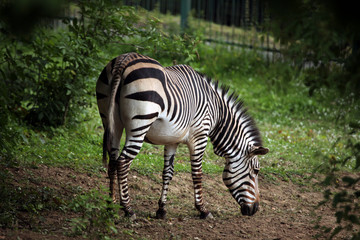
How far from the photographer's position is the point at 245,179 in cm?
553

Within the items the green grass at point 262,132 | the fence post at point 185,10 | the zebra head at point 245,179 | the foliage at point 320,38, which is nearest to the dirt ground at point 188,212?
the zebra head at point 245,179

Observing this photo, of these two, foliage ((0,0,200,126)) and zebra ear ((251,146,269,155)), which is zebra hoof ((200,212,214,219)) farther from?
foliage ((0,0,200,126))

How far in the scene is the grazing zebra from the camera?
452 centimetres

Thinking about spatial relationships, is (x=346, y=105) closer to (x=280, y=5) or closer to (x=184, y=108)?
(x=184, y=108)

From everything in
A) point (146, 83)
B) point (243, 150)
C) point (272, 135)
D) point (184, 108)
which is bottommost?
point (272, 135)

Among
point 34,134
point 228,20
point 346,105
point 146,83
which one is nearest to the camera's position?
point 346,105

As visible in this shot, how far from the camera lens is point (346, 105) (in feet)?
12.3

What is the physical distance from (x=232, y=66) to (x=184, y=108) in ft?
27.1

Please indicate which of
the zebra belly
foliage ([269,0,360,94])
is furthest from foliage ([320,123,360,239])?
the zebra belly

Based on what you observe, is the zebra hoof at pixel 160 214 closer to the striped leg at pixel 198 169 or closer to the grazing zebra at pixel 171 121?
the grazing zebra at pixel 171 121

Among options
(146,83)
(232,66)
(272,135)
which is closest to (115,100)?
(146,83)

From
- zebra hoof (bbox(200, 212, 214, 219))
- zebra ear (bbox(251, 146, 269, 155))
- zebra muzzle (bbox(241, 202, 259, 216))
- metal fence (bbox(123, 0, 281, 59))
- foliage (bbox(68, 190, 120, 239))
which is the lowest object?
zebra hoof (bbox(200, 212, 214, 219))

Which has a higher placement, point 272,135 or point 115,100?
point 115,100

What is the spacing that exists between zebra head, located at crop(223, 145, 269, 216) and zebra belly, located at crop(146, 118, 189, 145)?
0.92m
